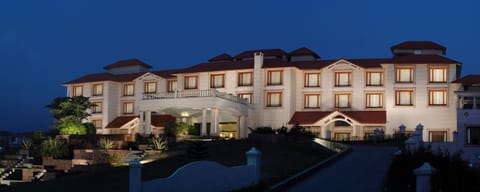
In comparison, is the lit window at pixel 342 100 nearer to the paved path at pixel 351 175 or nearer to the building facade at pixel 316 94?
the building facade at pixel 316 94

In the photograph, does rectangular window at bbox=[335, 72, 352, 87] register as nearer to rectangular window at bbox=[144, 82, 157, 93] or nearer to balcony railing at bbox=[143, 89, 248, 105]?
balcony railing at bbox=[143, 89, 248, 105]

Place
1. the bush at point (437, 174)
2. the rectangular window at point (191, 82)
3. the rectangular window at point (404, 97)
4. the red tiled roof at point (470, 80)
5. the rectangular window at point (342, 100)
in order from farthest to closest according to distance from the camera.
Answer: the rectangular window at point (191, 82) → the rectangular window at point (342, 100) → the rectangular window at point (404, 97) → the red tiled roof at point (470, 80) → the bush at point (437, 174)

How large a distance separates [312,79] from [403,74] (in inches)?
267

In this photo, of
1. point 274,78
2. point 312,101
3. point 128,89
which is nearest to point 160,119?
point 128,89

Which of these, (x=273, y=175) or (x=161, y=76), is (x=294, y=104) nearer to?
(x=161, y=76)

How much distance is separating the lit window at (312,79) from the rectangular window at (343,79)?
1.44m

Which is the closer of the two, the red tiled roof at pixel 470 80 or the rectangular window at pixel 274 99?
the red tiled roof at pixel 470 80

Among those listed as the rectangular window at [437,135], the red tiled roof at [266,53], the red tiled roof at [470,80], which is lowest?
the rectangular window at [437,135]

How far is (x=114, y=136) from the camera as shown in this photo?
136ft

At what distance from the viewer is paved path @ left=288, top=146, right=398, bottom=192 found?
2038 centimetres

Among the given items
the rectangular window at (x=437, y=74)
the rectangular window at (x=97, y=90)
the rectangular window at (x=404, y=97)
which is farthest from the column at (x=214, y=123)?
the rectangular window at (x=97, y=90)

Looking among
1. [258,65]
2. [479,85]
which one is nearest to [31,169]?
[258,65]

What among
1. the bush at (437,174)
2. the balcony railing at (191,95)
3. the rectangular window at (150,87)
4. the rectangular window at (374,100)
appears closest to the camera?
the bush at (437,174)

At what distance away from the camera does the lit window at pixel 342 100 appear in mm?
51906
